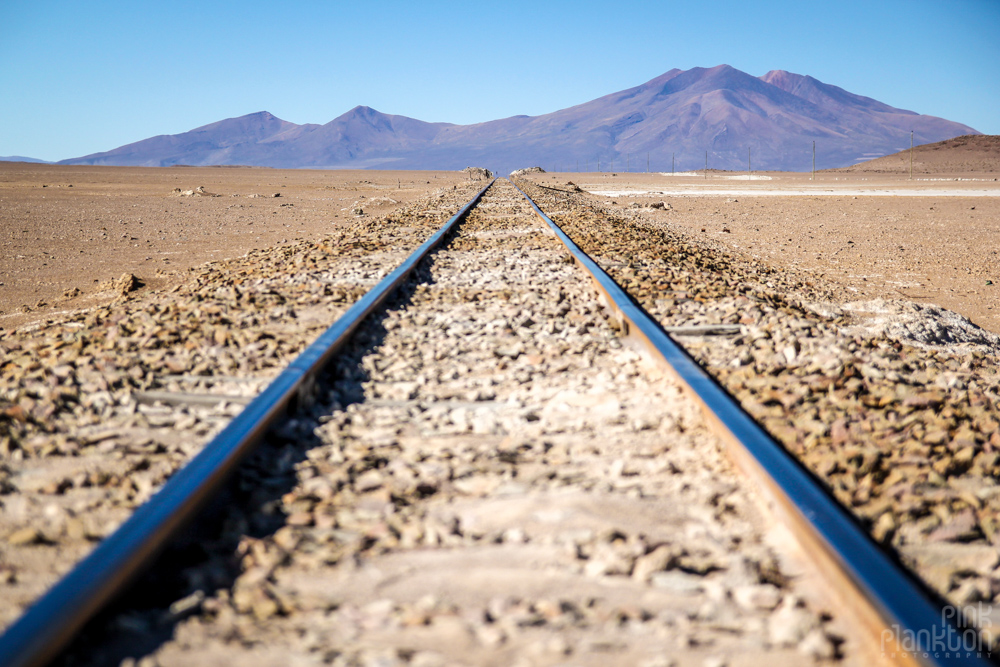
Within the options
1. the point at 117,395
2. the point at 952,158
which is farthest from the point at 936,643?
the point at 952,158

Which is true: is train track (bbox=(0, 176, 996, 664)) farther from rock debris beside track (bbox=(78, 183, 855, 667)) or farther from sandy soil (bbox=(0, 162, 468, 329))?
sandy soil (bbox=(0, 162, 468, 329))

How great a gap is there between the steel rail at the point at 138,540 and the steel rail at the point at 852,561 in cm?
170

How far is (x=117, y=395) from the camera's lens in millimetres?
3602

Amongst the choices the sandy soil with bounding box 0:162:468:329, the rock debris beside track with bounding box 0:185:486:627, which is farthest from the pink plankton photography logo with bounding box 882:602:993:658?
the sandy soil with bounding box 0:162:468:329

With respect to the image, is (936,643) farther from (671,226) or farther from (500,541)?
(671,226)

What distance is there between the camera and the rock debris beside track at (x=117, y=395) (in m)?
2.40

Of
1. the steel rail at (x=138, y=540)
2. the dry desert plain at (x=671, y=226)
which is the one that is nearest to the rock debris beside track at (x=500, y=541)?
the steel rail at (x=138, y=540)

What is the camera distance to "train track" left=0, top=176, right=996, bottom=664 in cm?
184

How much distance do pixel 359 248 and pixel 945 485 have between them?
7968 millimetres

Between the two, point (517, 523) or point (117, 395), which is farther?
point (117, 395)

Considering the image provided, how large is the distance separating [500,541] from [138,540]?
968 millimetres

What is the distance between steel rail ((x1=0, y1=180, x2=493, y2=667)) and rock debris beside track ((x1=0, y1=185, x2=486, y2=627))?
0.22 metres

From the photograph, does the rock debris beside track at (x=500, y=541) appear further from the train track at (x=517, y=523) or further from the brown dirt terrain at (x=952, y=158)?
the brown dirt terrain at (x=952, y=158)

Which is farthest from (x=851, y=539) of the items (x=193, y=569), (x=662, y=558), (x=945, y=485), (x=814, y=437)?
(x=193, y=569)
